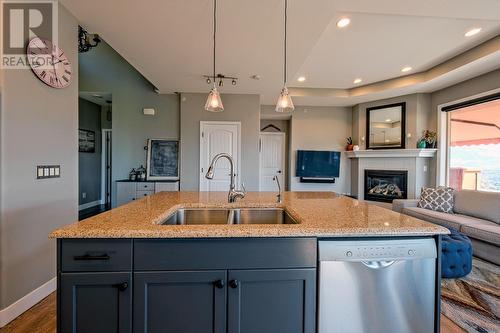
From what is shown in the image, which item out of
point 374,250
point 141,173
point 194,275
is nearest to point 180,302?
point 194,275

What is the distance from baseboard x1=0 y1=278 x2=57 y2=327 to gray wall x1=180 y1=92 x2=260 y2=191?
2.89m

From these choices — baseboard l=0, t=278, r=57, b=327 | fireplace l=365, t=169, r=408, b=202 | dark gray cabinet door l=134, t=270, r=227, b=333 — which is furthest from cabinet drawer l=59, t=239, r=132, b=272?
fireplace l=365, t=169, r=408, b=202

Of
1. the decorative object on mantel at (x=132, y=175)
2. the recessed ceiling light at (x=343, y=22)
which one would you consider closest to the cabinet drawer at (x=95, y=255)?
the recessed ceiling light at (x=343, y=22)

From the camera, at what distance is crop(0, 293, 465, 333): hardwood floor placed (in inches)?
70.4

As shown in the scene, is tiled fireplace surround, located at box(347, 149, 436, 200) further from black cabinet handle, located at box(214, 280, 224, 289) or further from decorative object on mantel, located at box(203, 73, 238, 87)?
black cabinet handle, located at box(214, 280, 224, 289)

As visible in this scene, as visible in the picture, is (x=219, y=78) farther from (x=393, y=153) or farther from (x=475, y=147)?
(x=475, y=147)

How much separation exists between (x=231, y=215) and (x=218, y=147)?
326 cm

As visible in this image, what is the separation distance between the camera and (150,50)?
10.1 feet

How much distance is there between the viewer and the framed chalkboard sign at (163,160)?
16.6 ft

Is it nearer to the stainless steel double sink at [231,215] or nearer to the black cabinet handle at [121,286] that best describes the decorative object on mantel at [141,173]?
the stainless steel double sink at [231,215]

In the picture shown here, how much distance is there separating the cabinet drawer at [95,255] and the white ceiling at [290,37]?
2132 mm

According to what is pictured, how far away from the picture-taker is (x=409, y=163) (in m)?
5.21

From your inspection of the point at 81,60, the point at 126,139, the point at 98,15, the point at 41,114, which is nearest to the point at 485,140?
the point at 98,15

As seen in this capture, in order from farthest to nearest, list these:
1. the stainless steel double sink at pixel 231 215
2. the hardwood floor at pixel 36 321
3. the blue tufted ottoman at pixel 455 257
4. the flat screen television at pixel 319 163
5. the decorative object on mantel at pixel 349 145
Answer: the flat screen television at pixel 319 163, the decorative object on mantel at pixel 349 145, the blue tufted ottoman at pixel 455 257, the stainless steel double sink at pixel 231 215, the hardwood floor at pixel 36 321
